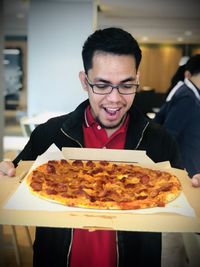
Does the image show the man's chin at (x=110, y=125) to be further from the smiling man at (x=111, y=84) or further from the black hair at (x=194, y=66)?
the black hair at (x=194, y=66)

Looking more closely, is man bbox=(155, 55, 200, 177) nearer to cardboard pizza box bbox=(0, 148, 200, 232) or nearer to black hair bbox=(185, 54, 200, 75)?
black hair bbox=(185, 54, 200, 75)

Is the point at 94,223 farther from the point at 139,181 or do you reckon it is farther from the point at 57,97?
the point at 57,97

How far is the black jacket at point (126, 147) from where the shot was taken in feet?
3.15

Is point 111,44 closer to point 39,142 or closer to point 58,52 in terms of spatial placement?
point 39,142

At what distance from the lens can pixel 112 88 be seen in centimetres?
94

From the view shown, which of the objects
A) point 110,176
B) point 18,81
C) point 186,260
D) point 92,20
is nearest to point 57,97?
point 92,20

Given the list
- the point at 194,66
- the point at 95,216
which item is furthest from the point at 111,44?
the point at 194,66

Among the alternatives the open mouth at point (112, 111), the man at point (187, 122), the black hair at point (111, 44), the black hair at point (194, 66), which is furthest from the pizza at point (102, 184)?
the black hair at point (194, 66)

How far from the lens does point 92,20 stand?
2.33 metres

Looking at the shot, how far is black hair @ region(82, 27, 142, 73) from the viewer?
0.97m

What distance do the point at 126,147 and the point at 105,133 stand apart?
72mm

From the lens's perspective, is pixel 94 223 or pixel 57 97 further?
pixel 57 97

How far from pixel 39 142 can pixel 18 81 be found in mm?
8050

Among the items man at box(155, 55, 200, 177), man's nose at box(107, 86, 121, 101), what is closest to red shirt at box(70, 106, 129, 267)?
man's nose at box(107, 86, 121, 101)
